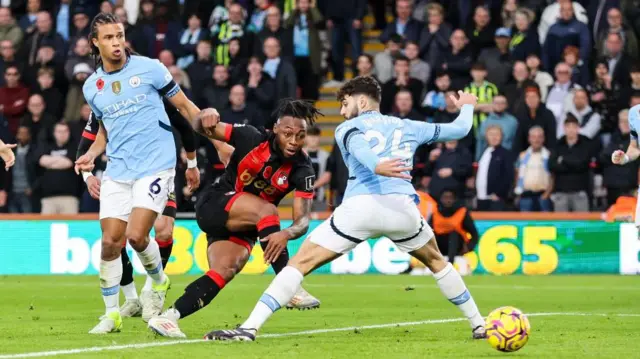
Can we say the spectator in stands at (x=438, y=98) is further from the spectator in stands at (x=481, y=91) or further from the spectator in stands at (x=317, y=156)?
the spectator in stands at (x=317, y=156)

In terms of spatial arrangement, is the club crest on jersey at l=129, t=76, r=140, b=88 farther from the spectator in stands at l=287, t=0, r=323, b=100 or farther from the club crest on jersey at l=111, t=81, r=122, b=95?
the spectator in stands at l=287, t=0, r=323, b=100

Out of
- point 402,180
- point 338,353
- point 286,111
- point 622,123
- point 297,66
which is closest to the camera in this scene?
point 338,353

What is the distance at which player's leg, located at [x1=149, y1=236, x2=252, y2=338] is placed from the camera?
10.3 m

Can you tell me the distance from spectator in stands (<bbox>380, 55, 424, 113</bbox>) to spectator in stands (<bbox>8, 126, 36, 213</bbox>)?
591 centimetres

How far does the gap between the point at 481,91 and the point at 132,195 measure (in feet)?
36.7

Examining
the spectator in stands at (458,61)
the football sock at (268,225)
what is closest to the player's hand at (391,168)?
the football sock at (268,225)

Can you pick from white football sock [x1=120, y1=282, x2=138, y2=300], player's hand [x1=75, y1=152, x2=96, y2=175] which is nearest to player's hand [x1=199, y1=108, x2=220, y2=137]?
player's hand [x1=75, y1=152, x2=96, y2=175]

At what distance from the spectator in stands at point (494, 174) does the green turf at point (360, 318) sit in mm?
1766

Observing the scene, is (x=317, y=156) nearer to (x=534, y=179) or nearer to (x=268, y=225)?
(x=534, y=179)

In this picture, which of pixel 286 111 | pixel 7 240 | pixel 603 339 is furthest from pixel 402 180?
pixel 7 240

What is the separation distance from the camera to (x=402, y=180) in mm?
10016

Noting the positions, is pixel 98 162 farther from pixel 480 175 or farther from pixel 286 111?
pixel 286 111

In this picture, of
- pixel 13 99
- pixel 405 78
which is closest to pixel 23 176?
pixel 13 99

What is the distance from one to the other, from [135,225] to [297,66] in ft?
41.3
